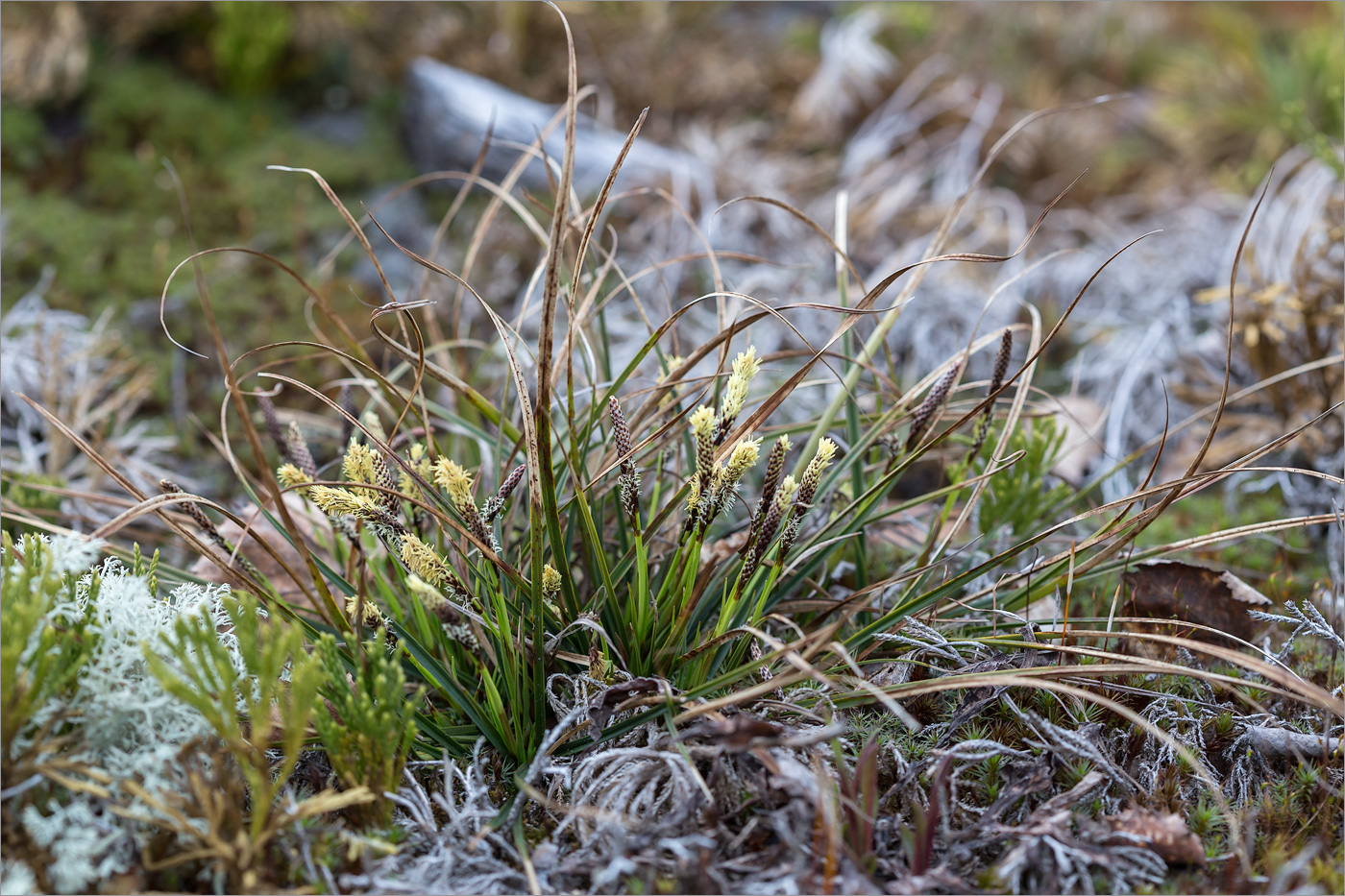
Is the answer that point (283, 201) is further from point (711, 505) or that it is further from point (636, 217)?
point (711, 505)

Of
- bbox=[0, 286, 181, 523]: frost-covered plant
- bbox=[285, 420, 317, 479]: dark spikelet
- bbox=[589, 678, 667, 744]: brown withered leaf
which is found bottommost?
bbox=[0, 286, 181, 523]: frost-covered plant

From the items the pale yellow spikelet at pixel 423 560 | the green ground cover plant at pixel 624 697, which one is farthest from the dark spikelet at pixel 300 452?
the pale yellow spikelet at pixel 423 560

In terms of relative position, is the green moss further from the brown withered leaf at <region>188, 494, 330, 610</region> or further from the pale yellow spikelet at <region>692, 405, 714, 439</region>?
the pale yellow spikelet at <region>692, 405, 714, 439</region>

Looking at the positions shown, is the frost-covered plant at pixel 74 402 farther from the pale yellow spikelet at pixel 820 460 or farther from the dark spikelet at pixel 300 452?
the pale yellow spikelet at pixel 820 460

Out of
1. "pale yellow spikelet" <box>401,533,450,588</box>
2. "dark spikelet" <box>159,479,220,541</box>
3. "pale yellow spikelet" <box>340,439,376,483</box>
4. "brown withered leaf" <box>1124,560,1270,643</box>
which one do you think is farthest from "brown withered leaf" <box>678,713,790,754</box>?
"brown withered leaf" <box>1124,560,1270,643</box>

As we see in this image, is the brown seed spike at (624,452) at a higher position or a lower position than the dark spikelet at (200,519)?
higher

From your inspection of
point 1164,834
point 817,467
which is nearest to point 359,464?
point 817,467
